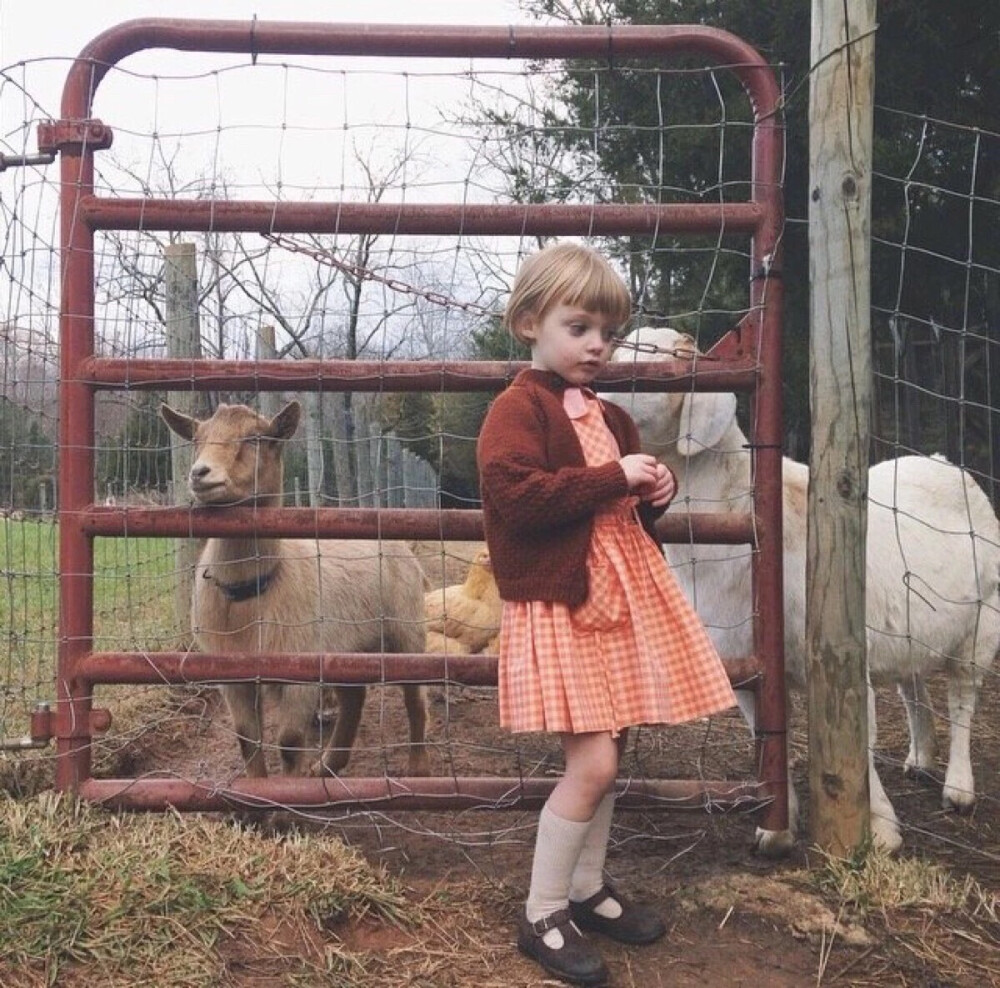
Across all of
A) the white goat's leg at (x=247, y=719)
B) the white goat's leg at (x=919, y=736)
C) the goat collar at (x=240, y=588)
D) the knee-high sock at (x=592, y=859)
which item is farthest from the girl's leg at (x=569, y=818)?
the white goat's leg at (x=919, y=736)

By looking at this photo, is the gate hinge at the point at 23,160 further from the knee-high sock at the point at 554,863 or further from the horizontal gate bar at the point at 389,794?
the knee-high sock at the point at 554,863

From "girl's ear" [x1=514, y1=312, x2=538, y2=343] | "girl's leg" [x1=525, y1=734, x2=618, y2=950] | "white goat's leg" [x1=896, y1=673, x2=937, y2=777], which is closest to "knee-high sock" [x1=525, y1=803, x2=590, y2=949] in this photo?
"girl's leg" [x1=525, y1=734, x2=618, y2=950]

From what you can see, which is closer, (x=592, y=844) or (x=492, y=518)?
(x=492, y=518)

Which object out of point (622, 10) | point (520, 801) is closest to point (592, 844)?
point (520, 801)

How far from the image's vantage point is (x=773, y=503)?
3531 mm

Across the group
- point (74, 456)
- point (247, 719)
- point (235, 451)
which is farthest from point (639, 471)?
point (247, 719)

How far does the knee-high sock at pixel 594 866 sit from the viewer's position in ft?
9.86

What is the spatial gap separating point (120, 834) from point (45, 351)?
80.0 inches

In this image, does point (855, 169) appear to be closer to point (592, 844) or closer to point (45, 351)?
point (592, 844)

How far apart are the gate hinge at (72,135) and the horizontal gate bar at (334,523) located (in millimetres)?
1149

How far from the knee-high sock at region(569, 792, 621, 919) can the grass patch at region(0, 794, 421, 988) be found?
462mm

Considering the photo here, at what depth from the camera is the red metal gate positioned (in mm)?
3453

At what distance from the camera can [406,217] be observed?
349 centimetres

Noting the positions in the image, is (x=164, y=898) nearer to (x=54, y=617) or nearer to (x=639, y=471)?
(x=639, y=471)
